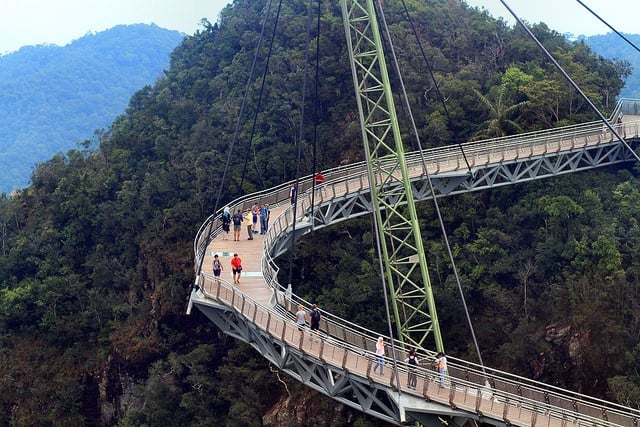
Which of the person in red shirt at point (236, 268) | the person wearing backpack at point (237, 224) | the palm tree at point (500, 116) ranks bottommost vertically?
the person in red shirt at point (236, 268)

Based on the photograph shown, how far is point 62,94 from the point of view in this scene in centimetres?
16300

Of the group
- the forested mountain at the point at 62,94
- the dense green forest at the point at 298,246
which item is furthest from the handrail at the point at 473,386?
the forested mountain at the point at 62,94

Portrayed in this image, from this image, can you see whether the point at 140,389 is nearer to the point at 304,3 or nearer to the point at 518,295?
the point at 518,295

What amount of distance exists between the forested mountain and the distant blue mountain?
3714 inches

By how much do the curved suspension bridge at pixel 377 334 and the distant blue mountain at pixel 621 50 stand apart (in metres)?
67.6

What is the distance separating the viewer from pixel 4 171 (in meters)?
138

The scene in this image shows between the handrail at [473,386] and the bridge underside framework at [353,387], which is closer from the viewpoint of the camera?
the handrail at [473,386]

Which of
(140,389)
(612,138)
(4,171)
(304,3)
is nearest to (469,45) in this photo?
(304,3)

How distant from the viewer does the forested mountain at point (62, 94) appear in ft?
480

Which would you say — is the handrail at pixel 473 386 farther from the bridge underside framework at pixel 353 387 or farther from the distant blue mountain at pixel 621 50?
the distant blue mountain at pixel 621 50

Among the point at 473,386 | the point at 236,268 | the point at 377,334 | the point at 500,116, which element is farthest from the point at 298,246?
the point at 473,386

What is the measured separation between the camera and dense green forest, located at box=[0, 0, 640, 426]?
3275cm

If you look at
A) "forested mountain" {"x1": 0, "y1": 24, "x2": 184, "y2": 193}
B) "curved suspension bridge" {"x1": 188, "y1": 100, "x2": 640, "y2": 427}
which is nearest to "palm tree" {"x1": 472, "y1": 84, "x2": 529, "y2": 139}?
"curved suspension bridge" {"x1": 188, "y1": 100, "x2": 640, "y2": 427}

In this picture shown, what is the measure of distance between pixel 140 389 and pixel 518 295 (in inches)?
777
